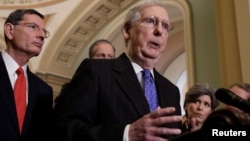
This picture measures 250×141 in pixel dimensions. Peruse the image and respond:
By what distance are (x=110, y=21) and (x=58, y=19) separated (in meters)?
1.24

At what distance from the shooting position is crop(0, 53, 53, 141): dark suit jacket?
1.95 metres

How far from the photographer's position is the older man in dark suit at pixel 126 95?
1422 mm

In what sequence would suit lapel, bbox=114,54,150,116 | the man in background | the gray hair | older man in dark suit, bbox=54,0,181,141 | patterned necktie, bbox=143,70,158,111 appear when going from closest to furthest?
older man in dark suit, bbox=54,0,181,141 → suit lapel, bbox=114,54,150,116 → patterned necktie, bbox=143,70,158,111 → the gray hair → the man in background

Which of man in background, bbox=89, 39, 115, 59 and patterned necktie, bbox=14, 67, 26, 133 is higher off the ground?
man in background, bbox=89, 39, 115, 59

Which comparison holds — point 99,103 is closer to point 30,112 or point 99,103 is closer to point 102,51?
point 30,112

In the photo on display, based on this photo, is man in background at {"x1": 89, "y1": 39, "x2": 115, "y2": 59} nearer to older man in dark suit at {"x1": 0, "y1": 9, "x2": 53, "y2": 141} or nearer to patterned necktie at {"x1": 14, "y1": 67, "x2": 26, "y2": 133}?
older man in dark suit at {"x1": 0, "y1": 9, "x2": 53, "y2": 141}

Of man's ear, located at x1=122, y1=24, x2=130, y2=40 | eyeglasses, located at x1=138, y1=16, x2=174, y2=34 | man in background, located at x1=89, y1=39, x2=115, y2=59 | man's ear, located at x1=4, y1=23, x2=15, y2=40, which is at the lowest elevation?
man in background, located at x1=89, y1=39, x2=115, y2=59

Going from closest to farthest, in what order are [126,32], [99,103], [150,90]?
[99,103] → [150,90] → [126,32]

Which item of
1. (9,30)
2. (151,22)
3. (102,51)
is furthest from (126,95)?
(102,51)

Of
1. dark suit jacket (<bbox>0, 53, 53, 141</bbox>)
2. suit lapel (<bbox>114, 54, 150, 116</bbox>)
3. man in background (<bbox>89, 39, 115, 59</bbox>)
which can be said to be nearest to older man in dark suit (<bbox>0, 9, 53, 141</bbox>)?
dark suit jacket (<bbox>0, 53, 53, 141</bbox>)

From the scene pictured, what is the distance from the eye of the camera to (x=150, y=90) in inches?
70.6

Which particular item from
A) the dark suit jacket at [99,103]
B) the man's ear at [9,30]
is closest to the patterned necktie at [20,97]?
the man's ear at [9,30]

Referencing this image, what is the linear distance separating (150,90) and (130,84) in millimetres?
132

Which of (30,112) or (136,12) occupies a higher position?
(136,12)
